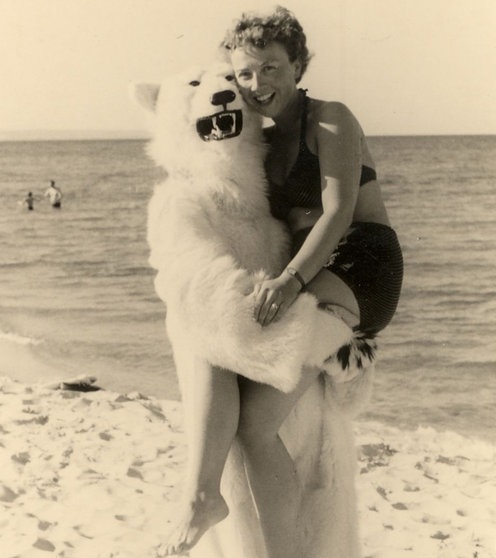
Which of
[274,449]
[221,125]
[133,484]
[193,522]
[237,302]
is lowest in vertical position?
[133,484]

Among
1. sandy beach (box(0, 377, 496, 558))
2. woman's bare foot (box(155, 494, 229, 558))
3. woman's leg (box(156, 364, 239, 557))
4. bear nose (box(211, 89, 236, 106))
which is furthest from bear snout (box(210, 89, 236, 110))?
sandy beach (box(0, 377, 496, 558))

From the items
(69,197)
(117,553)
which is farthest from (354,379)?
(69,197)

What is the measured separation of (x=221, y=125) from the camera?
1.68 metres

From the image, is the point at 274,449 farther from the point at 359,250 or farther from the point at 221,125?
the point at 221,125

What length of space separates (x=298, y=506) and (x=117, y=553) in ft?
3.15

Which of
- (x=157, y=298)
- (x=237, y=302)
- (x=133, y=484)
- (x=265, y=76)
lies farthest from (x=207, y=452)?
(x=157, y=298)

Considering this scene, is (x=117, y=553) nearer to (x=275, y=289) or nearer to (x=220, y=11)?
(x=275, y=289)

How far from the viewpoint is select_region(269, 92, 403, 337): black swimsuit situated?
166 centimetres

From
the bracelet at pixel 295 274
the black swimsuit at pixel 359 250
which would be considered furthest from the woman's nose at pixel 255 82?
the bracelet at pixel 295 274

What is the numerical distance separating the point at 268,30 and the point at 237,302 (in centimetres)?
57

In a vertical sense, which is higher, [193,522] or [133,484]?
[193,522]

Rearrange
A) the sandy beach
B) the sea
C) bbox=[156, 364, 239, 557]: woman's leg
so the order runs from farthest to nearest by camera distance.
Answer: the sea
the sandy beach
bbox=[156, 364, 239, 557]: woman's leg

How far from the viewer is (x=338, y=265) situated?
5.42 ft

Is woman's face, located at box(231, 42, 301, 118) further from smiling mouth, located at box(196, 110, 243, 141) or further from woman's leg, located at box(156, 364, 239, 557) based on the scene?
woman's leg, located at box(156, 364, 239, 557)
